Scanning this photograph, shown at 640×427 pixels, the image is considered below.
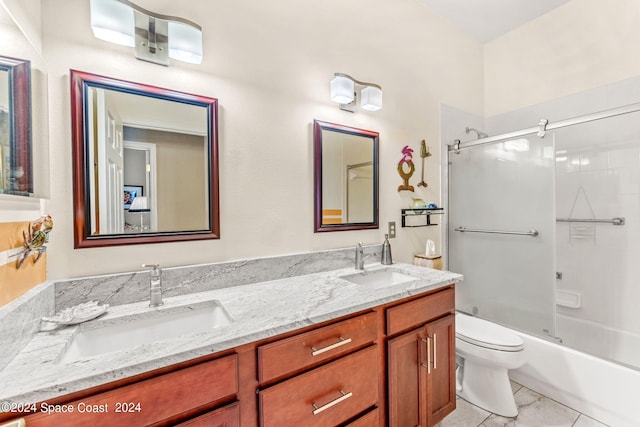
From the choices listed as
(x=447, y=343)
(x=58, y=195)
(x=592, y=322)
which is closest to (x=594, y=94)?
(x=592, y=322)

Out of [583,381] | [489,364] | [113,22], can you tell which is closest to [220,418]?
[113,22]

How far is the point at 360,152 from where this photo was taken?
1901mm

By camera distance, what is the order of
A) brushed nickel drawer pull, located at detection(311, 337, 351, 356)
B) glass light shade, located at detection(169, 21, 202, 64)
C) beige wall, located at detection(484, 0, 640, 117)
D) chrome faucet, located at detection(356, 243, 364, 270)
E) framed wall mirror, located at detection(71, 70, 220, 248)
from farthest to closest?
beige wall, located at detection(484, 0, 640, 117)
chrome faucet, located at detection(356, 243, 364, 270)
glass light shade, located at detection(169, 21, 202, 64)
framed wall mirror, located at detection(71, 70, 220, 248)
brushed nickel drawer pull, located at detection(311, 337, 351, 356)

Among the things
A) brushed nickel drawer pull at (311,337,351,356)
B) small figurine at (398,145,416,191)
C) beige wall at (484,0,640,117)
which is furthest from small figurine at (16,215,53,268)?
beige wall at (484,0,640,117)

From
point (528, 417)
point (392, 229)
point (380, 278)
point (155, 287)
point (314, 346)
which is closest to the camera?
point (314, 346)

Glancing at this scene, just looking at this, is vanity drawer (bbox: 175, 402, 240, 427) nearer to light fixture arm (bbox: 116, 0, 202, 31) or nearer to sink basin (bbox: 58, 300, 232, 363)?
sink basin (bbox: 58, 300, 232, 363)

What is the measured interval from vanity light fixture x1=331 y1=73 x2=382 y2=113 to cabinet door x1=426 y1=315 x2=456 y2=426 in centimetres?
135

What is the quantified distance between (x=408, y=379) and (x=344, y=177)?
1.15 m

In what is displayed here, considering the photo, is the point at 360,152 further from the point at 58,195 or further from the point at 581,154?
the point at 581,154

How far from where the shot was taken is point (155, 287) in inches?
45.2

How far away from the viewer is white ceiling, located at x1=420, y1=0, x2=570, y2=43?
7.35 ft

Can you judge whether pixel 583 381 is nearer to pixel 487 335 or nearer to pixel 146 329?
pixel 487 335

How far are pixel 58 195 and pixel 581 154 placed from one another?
3.33 m

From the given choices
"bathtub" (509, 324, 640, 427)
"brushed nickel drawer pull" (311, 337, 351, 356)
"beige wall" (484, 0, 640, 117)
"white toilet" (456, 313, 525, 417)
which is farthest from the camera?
"beige wall" (484, 0, 640, 117)
